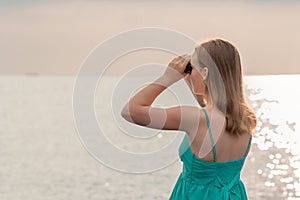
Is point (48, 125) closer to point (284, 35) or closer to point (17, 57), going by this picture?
point (284, 35)

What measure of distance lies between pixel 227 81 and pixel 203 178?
468 mm

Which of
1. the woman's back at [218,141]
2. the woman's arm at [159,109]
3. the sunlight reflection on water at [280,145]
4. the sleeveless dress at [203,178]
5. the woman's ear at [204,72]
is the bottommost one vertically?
the sunlight reflection on water at [280,145]

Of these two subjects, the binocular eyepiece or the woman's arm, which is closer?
the woman's arm

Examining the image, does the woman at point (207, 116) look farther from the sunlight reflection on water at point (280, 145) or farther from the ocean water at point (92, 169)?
the sunlight reflection on water at point (280, 145)

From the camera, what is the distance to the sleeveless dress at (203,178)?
2826mm

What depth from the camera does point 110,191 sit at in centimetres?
1994

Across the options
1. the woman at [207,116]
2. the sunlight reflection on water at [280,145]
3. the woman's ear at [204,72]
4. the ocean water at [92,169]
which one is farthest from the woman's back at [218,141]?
the sunlight reflection on water at [280,145]

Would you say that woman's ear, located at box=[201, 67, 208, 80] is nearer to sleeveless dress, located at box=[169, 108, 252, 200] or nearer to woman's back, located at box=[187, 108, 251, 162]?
woman's back, located at box=[187, 108, 251, 162]

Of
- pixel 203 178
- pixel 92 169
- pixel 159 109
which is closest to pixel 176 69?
pixel 159 109

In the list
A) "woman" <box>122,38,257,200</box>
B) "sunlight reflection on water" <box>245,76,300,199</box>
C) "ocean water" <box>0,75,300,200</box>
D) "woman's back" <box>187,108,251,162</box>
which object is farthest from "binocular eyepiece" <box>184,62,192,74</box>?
"sunlight reflection on water" <box>245,76,300,199</box>

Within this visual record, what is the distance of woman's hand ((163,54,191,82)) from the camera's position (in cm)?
277

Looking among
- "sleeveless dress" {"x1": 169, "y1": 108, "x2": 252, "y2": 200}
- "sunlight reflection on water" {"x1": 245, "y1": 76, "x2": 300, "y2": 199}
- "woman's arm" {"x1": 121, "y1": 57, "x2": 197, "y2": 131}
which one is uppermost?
"woman's arm" {"x1": 121, "y1": 57, "x2": 197, "y2": 131}

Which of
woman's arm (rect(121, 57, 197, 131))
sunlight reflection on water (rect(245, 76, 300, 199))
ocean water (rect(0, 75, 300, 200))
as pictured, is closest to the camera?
woman's arm (rect(121, 57, 197, 131))

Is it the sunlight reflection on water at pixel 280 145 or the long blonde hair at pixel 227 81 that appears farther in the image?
the sunlight reflection on water at pixel 280 145
